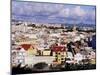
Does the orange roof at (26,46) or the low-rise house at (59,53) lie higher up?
the orange roof at (26,46)

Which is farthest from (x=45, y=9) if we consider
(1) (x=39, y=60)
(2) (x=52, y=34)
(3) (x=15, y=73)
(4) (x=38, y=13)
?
(3) (x=15, y=73)

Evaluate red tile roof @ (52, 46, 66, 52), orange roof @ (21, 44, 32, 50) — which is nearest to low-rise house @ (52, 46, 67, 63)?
red tile roof @ (52, 46, 66, 52)

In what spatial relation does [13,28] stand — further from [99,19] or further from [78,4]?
[99,19]

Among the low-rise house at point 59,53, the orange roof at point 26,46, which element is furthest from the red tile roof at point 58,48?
the orange roof at point 26,46

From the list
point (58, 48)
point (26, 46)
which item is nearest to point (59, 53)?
point (58, 48)

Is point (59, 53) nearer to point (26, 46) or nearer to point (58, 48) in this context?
point (58, 48)

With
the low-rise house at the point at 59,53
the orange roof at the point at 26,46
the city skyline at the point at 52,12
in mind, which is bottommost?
the low-rise house at the point at 59,53

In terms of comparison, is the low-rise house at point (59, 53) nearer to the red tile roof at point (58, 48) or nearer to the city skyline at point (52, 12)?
the red tile roof at point (58, 48)

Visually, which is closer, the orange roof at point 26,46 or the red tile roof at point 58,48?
the orange roof at point 26,46
